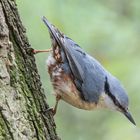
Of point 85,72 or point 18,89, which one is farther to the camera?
point 85,72

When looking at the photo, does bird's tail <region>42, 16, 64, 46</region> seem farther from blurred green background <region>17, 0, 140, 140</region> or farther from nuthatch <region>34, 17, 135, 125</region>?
blurred green background <region>17, 0, 140, 140</region>

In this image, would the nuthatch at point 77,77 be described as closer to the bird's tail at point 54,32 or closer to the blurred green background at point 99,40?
the bird's tail at point 54,32

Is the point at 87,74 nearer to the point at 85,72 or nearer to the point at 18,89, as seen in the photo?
the point at 85,72

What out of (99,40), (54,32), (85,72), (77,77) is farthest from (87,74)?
(99,40)

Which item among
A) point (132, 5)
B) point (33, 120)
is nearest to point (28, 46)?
point (33, 120)

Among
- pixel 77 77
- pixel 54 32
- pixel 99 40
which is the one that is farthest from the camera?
pixel 99 40

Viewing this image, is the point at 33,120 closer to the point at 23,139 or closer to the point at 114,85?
the point at 23,139
